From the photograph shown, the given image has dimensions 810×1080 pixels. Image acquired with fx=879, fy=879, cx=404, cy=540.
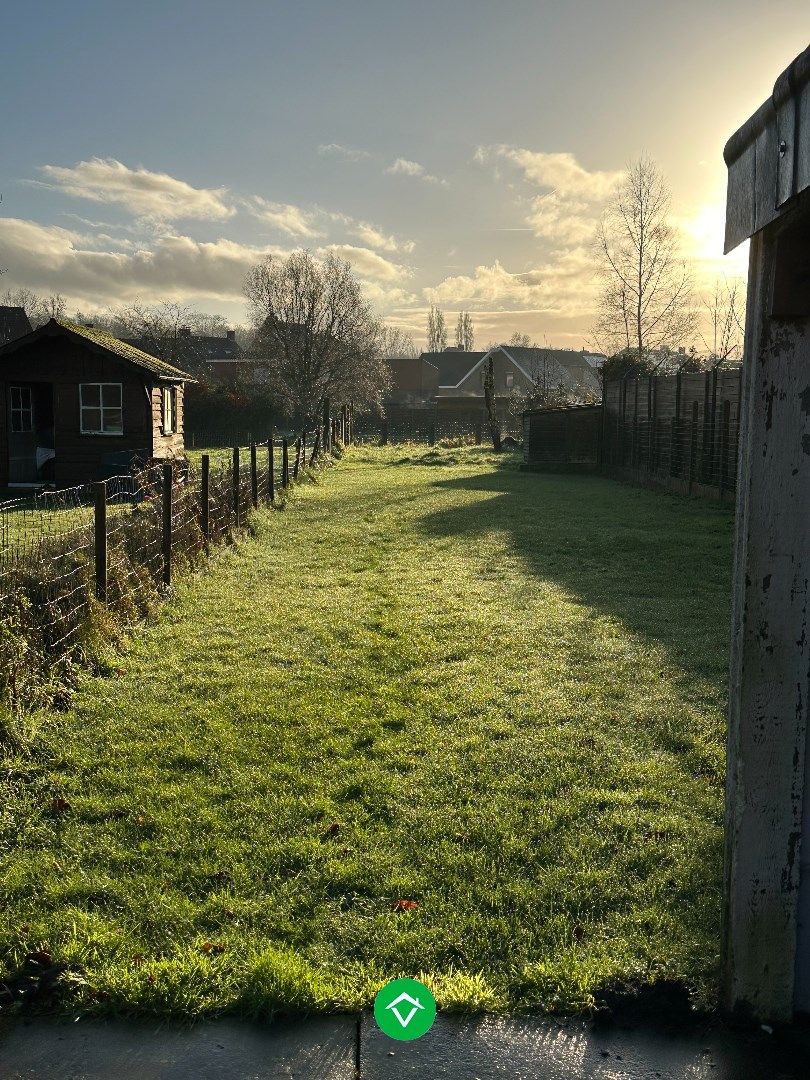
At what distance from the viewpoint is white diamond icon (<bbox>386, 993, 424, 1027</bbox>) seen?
9.87 feet

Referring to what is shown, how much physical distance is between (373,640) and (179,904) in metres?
4.25

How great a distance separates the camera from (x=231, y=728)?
18.9 feet

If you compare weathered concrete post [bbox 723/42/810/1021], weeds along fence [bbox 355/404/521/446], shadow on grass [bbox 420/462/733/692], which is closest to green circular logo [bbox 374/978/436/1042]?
weathered concrete post [bbox 723/42/810/1021]

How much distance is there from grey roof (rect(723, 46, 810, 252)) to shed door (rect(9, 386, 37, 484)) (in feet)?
77.3

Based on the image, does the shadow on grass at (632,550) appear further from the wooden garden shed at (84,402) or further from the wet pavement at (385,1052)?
the wooden garden shed at (84,402)

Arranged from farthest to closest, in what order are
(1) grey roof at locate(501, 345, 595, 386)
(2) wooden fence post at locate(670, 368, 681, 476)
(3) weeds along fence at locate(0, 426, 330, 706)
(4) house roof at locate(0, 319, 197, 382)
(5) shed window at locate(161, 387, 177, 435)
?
1. (1) grey roof at locate(501, 345, 595, 386)
2. (5) shed window at locate(161, 387, 177, 435)
3. (4) house roof at locate(0, 319, 197, 382)
4. (2) wooden fence post at locate(670, 368, 681, 476)
5. (3) weeds along fence at locate(0, 426, 330, 706)

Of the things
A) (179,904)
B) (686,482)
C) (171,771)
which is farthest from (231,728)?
(686,482)

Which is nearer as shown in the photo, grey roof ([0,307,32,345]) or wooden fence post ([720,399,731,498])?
wooden fence post ([720,399,731,498])

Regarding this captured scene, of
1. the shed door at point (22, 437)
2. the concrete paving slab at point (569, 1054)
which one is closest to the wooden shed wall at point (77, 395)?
the shed door at point (22, 437)

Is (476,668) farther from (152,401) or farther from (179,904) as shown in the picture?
(152,401)

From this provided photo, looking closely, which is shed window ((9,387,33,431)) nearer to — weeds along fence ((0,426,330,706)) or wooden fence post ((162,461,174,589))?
weeds along fence ((0,426,330,706))

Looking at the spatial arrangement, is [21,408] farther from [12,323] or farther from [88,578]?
[12,323]

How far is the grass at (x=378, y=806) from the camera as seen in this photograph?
3.31 meters

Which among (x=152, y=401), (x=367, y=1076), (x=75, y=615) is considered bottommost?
(x=367, y=1076)
